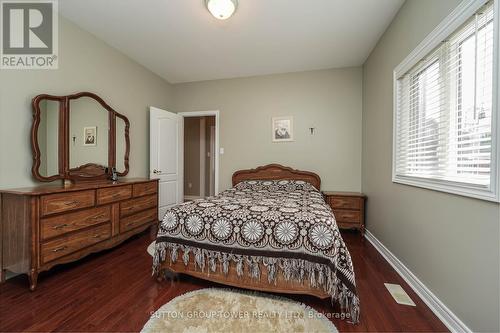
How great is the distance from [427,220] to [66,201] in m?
3.17

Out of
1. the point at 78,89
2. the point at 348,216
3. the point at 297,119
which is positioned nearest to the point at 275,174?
the point at 297,119

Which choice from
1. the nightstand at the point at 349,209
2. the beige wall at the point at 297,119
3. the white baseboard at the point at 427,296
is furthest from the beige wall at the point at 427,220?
the beige wall at the point at 297,119

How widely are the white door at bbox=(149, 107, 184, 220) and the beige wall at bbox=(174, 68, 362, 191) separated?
2.27ft

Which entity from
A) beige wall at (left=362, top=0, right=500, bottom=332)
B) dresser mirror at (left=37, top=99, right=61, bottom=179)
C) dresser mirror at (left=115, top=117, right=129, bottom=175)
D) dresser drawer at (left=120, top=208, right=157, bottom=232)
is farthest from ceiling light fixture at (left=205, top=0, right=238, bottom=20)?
dresser drawer at (left=120, top=208, right=157, bottom=232)

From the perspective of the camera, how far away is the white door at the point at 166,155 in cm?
366

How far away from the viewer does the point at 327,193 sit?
11.2 ft

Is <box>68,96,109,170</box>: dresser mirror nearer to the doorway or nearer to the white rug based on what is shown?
the white rug

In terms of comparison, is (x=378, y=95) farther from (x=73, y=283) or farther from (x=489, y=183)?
(x=73, y=283)

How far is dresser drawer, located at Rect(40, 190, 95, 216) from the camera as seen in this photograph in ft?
5.99

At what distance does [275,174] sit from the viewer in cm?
382

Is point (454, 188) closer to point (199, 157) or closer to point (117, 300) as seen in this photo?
point (117, 300)

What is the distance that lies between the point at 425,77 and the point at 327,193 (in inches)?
77.5

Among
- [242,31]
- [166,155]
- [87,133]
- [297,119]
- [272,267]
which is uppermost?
[242,31]

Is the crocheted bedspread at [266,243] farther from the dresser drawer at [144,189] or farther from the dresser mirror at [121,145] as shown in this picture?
the dresser mirror at [121,145]
